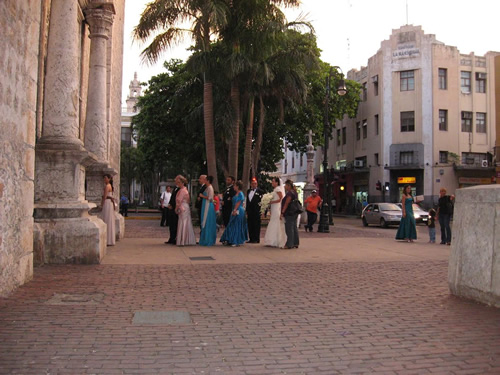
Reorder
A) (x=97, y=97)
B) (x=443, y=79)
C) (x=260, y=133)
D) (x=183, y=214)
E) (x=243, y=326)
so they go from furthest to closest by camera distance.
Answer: (x=443, y=79) < (x=260, y=133) < (x=183, y=214) < (x=97, y=97) < (x=243, y=326)

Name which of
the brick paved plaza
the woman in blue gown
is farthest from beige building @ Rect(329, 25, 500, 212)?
the brick paved plaza

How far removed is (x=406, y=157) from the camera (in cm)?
4256

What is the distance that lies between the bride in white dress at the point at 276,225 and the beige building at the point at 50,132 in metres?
4.45

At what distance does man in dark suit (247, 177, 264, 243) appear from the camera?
13578 mm

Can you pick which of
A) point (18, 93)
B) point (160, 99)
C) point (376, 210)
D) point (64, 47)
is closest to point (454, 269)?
point (18, 93)

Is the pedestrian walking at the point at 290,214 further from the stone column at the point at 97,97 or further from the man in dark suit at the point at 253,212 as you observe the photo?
the stone column at the point at 97,97

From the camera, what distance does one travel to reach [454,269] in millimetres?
6523

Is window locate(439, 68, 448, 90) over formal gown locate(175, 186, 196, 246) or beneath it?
over

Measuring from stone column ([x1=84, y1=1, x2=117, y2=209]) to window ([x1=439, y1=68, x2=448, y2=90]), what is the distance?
3555 cm

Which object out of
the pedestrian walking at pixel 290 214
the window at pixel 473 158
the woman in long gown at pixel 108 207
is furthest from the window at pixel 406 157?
the woman in long gown at pixel 108 207

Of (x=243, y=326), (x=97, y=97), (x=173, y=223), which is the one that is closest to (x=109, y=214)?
(x=173, y=223)

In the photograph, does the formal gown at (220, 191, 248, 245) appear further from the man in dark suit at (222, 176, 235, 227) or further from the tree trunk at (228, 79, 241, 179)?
the tree trunk at (228, 79, 241, 179)

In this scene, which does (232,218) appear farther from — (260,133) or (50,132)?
(260,133)

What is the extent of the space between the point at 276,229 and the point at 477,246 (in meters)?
7.24
